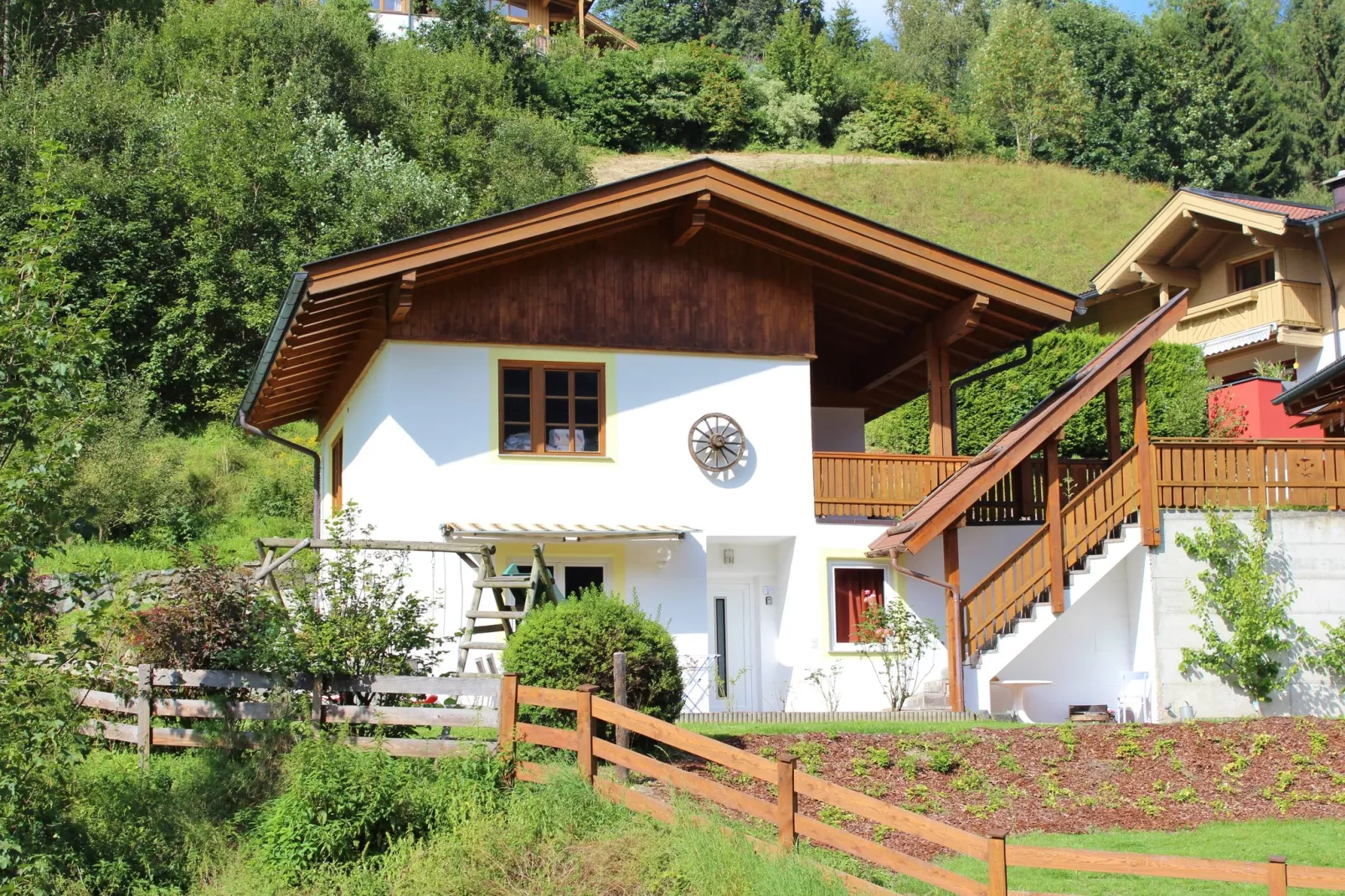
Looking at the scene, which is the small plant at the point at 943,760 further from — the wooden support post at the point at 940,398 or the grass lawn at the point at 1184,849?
the wooden support post at the point at 940,398

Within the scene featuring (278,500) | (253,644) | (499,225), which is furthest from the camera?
(278,500)

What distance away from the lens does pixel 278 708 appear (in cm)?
1275

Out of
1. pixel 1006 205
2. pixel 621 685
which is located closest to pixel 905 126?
pixel 1006 205

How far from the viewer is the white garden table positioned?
62.5ft

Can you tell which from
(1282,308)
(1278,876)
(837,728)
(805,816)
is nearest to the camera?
(1278,876)

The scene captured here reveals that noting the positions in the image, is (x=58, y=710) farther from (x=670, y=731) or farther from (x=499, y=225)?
(x=499, y=225)

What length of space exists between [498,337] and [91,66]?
28.6m

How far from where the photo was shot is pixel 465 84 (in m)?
51.3

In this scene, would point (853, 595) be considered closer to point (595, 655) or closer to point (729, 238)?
point (729, 238)

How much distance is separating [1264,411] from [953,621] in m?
13.4

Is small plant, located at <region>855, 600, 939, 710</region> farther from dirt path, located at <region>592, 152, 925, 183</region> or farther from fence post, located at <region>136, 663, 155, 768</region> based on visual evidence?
dirt path, located at <region>592, 152, 925, 183</region>

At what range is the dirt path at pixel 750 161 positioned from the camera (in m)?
61.7

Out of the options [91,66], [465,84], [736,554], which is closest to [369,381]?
[736,554]

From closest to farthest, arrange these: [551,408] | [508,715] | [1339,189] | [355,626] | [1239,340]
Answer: [508,715]
[355,626]
[551,408]
[1239,340]
[1339,189]
